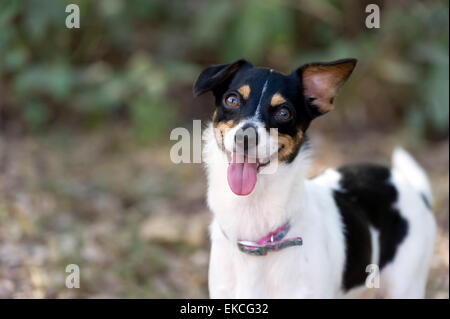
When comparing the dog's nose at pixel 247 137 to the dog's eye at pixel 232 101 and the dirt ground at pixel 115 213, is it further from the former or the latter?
the dirt ground at pixel 115 213

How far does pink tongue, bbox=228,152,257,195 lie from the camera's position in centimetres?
332

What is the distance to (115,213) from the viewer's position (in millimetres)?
6441

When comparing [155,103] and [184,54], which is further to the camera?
[184,54]

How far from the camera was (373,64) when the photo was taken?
316 inches

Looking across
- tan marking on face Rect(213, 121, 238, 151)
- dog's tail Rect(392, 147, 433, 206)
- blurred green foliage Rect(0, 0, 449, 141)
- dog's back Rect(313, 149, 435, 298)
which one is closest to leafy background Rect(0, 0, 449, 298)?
blurred green foliage Rect(0, 0, 449, 141)

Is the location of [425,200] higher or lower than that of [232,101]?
lower

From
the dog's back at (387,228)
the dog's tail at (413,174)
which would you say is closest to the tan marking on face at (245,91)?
the dog's back at (387,228)

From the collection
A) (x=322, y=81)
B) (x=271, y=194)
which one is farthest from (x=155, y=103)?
(x=271, y=194)

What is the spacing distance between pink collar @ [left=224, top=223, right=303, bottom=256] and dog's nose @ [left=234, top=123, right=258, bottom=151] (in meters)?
0.63

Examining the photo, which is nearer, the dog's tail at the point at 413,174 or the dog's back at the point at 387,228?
the dog's back at the point at 387,228

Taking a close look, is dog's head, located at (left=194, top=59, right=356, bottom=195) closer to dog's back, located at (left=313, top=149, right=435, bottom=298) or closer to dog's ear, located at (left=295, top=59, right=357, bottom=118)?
dog's ear, located at (left=295, top=59, right=357, bottom=118)

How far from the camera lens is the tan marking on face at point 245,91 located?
344cm

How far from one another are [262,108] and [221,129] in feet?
0.90

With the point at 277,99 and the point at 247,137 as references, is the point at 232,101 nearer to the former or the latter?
the point at 277,99
